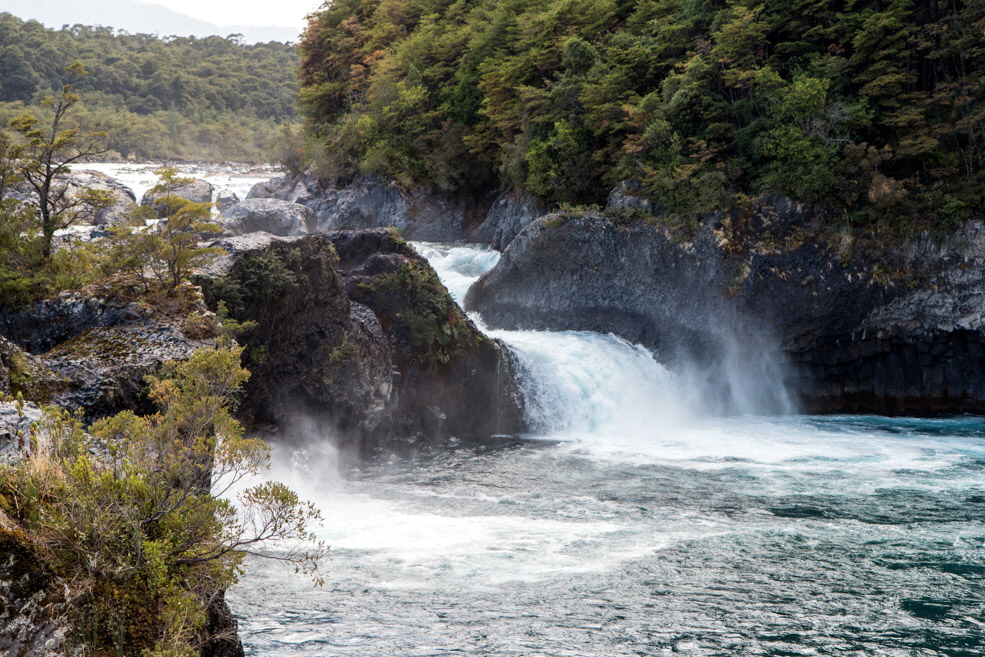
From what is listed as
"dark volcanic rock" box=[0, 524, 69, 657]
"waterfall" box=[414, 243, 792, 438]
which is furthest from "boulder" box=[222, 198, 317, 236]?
"dark volcanic rock" box=[0, 524, 69, 657]

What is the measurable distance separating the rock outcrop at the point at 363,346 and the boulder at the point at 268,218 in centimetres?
1135

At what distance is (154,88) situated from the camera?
88.0 m

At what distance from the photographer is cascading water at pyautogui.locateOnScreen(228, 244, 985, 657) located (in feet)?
34.2

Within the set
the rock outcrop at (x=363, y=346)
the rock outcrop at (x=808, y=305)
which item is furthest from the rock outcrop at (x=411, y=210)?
the rock outcrop at (x=363, y=346)

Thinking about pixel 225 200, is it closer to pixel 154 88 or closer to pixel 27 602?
pixel 27 602

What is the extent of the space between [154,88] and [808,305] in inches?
3318

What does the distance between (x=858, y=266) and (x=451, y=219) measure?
18.7 metres

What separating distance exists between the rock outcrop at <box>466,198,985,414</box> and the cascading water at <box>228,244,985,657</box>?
5.21ft

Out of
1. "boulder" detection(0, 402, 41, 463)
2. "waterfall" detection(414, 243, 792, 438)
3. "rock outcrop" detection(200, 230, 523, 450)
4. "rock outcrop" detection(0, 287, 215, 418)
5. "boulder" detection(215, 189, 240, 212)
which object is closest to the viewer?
"boulder" detection(0, 402, 41, 463)

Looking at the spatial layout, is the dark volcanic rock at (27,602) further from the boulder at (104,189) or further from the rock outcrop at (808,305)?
the boulder at (104,189)

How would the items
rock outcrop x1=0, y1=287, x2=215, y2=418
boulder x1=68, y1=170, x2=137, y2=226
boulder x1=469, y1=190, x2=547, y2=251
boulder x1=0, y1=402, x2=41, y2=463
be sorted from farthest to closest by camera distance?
boulder x1=68, y1=170, x2=137, y2=226, boulder x1=469, y1=190, x2=547, y2=251, rock outcrop x1=0, y1=287, x2=215, y2=418, boulder x1=0, y1=402, x2=41, y2=463

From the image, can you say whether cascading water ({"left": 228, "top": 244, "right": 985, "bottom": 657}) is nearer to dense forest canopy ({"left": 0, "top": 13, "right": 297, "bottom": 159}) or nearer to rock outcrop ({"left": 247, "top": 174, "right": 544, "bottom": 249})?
rock outcrop ({"left": 247, "top": 174, "right": 544, "bottom": 249})

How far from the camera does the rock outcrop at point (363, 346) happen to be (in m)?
17.7

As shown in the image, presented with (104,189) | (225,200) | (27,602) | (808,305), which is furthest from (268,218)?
(27,602)
